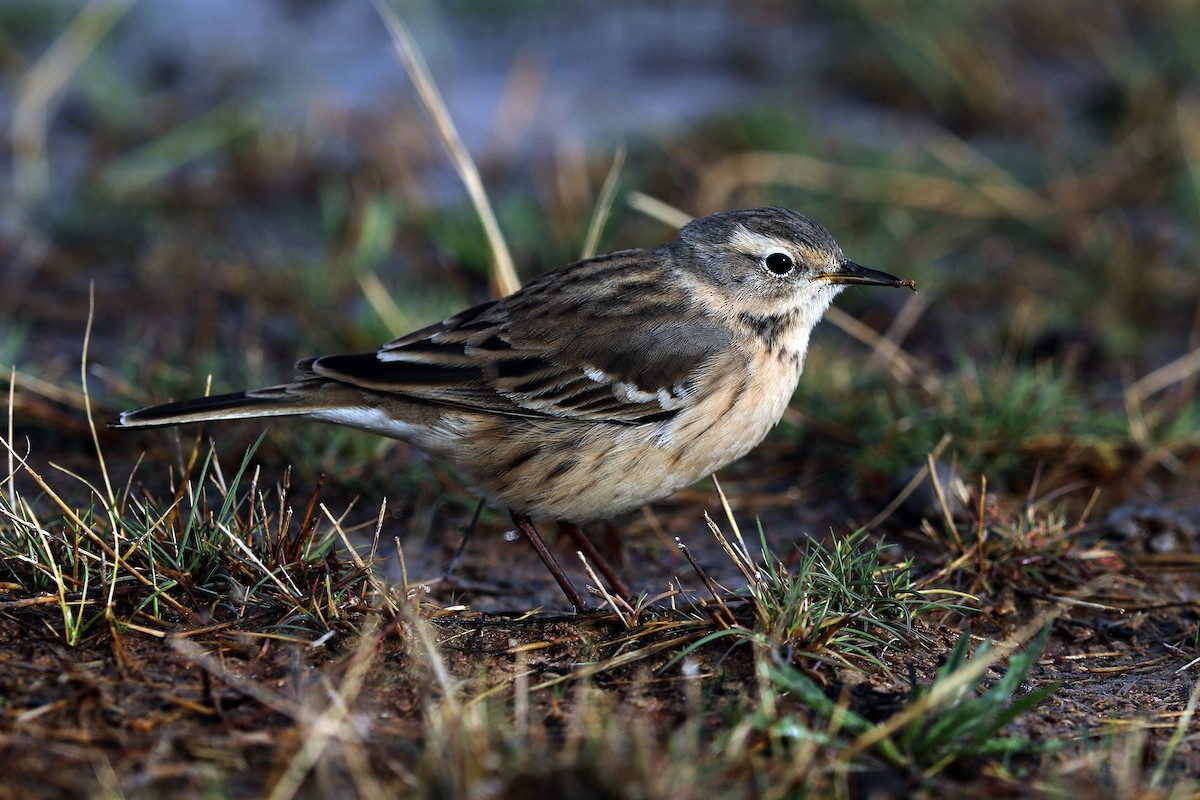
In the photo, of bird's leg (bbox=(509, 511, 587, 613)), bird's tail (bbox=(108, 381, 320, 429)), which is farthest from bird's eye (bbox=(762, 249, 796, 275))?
bird's tail (bbox=(108, 381, 320, 429))

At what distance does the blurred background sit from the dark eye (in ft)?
3.70

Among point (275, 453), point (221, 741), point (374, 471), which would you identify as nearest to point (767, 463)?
point (374, 471)

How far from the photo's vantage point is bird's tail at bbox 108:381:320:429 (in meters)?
5.14

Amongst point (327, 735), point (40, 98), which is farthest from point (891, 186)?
point (327, 735)

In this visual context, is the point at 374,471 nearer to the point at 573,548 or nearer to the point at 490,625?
the point at 573,548

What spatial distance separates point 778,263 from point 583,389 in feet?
3.57

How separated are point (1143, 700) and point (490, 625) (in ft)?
7.28

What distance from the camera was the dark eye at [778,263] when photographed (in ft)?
19.4

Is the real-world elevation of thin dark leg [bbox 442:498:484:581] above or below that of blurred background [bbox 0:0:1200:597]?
below

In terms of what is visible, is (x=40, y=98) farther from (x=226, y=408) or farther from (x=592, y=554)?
(x=592, y=554)

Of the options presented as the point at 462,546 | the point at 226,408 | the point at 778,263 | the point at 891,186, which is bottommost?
the point at 462,546

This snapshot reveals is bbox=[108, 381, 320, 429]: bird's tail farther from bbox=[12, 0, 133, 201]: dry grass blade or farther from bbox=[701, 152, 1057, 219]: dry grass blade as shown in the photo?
bbox=[12, 0, 133, 201]: dry grass blade

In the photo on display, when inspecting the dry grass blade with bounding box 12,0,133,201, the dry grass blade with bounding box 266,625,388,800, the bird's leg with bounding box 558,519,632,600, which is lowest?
the bird's leg with bounding box 558,519,632,600

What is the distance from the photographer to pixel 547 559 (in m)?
5.44
